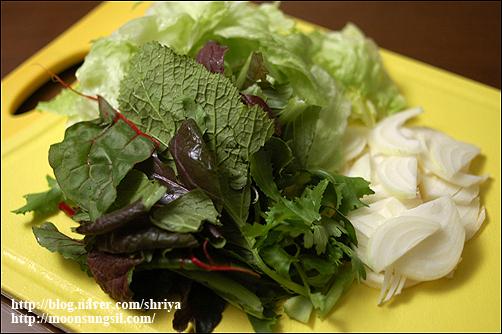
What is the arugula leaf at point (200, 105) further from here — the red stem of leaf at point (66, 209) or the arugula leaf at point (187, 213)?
the red stem of leaf at point (66, 209)

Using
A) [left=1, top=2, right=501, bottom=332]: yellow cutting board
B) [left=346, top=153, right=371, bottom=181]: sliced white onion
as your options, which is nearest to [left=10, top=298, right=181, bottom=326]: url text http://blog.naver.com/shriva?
[left=1, top=2, right=501, bottom=332]: yellow cutting board

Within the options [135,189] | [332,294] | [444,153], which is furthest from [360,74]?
[135,189]

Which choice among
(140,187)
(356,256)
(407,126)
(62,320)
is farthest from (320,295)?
(407,126)

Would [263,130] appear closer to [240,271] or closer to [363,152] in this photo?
[240,271]

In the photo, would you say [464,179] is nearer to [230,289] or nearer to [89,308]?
[230,289]

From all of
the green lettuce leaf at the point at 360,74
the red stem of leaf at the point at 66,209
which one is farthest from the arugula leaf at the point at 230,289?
the green lettuce leaf at the point at 360,74

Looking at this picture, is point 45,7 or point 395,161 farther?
point 45,7

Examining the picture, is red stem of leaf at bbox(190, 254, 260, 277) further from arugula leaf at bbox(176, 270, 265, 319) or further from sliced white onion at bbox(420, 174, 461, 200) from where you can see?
sliced white onion at bbox(420, 174, 461, 200)
